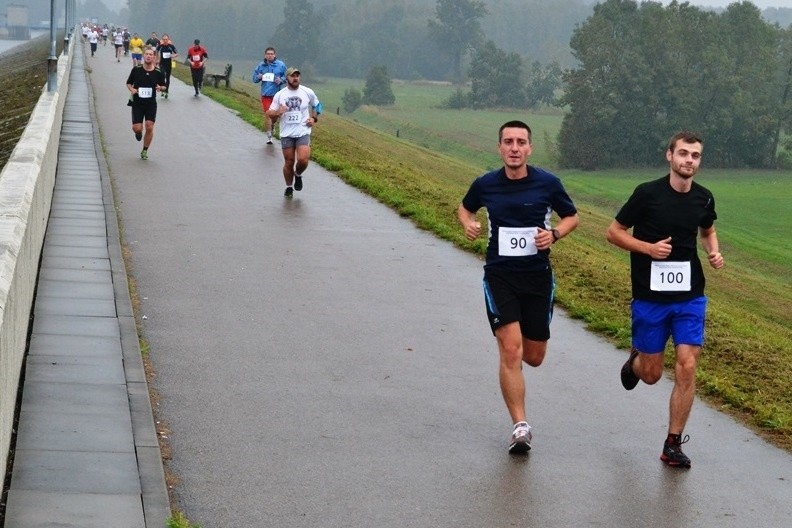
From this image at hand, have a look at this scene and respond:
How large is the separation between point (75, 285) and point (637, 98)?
92509 mm

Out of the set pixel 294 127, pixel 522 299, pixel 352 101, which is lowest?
pixel 352 101

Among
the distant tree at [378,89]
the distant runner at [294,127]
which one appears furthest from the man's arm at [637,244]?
the distant tree at [378,89]

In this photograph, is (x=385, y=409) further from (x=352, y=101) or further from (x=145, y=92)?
(x=352, y=101)

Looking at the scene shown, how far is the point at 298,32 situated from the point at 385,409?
575ft

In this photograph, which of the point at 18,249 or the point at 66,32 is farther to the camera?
the point at 66,32

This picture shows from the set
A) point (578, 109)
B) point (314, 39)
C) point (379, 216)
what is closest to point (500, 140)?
point (379, 216)

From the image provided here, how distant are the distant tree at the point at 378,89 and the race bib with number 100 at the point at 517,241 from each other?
128 m

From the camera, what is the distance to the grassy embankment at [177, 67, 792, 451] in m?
9.84

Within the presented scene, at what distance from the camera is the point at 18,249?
802 cm

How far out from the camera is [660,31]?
103500mm

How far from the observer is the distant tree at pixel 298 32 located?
180 m

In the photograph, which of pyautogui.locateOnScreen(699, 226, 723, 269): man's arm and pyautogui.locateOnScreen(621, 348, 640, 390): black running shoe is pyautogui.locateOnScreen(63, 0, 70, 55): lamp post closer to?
pyautogui.locateOnScreen(621, 348, 640, 390): black running shoe

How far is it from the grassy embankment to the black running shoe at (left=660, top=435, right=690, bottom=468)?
100cm

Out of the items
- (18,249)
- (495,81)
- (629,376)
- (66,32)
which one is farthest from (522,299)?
(495,81)
